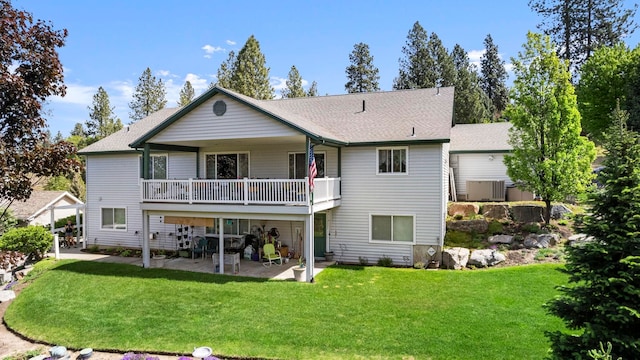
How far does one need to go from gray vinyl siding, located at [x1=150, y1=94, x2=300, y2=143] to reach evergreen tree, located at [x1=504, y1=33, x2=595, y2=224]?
32.2 ft

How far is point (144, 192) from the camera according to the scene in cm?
1488

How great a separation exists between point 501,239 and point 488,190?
5.56 m

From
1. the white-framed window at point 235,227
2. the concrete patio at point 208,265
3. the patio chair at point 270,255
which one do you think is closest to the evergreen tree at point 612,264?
the concrete patio at point 208,265

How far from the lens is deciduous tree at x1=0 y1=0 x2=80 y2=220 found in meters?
5.86

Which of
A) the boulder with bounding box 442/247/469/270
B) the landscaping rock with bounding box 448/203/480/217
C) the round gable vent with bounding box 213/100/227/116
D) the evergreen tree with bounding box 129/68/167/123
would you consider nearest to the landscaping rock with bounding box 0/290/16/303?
the round gable vent with bounding box 213/100/227/116

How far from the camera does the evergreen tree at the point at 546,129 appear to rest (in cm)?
1535

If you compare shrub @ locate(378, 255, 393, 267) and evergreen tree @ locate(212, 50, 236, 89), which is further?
evergreen tree @ locate(212, 50, 236, 89)

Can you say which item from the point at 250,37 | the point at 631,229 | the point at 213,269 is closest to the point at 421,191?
the point at 213,269

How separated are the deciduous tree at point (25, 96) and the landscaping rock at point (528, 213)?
1669 cm

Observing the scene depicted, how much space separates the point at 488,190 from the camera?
20250 mm

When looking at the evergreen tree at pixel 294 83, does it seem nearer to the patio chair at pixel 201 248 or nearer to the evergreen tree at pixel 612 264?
the patio chair at pixel 201 248

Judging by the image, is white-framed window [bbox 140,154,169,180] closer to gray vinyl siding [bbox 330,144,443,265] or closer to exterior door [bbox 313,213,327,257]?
exterior door [bbox 313,213,327,257]

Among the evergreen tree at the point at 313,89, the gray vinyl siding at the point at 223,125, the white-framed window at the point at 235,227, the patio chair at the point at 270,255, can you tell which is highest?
the evergreen tree at the point at 313,89

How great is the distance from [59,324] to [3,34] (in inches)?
Answer: 278
